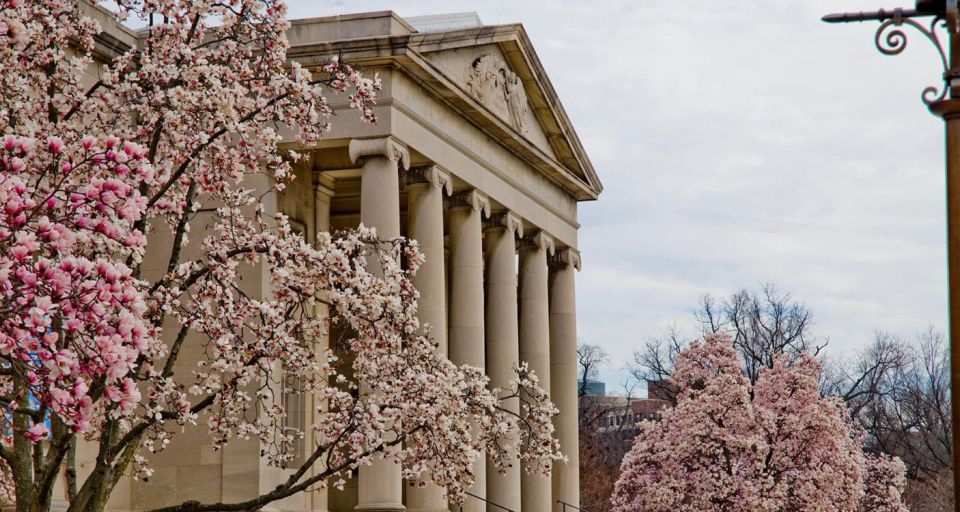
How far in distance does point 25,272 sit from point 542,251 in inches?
1755

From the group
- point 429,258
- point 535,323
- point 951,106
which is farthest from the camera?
point 535,323

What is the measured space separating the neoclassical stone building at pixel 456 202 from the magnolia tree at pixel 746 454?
17.3ft

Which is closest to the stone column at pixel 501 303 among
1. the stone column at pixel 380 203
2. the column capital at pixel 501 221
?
the column capital at pixel 501 221

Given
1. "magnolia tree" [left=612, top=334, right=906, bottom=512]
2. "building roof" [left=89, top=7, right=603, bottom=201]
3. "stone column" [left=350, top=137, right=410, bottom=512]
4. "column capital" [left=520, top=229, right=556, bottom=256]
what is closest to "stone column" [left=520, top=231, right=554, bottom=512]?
"column capital" [left=520, top=229, right=556, bottom=256]

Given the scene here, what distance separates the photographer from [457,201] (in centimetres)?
5034

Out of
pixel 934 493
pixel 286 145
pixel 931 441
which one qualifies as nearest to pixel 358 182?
pixel 286 145

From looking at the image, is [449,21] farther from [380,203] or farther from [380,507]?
[380,507]

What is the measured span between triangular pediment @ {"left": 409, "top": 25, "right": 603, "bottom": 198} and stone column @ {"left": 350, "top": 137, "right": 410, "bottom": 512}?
9.97ft

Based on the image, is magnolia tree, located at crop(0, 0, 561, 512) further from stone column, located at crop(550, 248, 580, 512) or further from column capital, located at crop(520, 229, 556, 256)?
stone column, located at crop(550, 248, 580, 512)

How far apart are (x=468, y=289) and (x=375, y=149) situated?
723 centimetres

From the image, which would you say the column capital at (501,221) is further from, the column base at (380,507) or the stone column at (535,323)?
the column base at (380,507)

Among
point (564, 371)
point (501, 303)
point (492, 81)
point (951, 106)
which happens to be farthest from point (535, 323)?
point (951, 106)

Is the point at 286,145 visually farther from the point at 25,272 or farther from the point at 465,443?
the point at 25,272

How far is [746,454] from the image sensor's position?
62062mm
